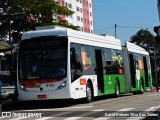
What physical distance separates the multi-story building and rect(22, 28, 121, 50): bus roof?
8051cm

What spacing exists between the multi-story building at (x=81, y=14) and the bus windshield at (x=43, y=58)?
85.4m

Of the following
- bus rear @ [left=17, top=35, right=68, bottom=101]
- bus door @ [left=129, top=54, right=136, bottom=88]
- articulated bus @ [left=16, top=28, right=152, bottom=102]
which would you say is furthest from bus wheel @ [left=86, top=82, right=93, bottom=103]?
bus door @ [left=129, top=54, right=136, bottom=88]

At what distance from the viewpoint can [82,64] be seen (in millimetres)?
20469

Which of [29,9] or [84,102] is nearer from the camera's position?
[84,102]

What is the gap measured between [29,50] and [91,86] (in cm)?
369

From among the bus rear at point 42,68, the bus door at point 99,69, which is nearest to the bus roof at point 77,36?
the bus rear at point 42,68

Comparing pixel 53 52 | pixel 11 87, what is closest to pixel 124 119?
pixel 53 52

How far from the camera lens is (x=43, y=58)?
19.3m

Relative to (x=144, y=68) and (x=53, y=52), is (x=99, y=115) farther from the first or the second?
(x=144, y=68)

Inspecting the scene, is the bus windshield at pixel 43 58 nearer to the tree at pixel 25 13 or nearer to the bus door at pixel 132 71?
the bus door at pixel 132 71

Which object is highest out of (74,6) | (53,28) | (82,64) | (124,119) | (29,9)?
(74,6)

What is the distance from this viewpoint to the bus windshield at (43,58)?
748 inches

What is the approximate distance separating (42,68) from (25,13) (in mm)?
27502

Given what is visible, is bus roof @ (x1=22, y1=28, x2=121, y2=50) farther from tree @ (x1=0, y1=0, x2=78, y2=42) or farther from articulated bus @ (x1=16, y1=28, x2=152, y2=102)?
tree @ (x1=0, y1=0, x2=78, y2=42)
